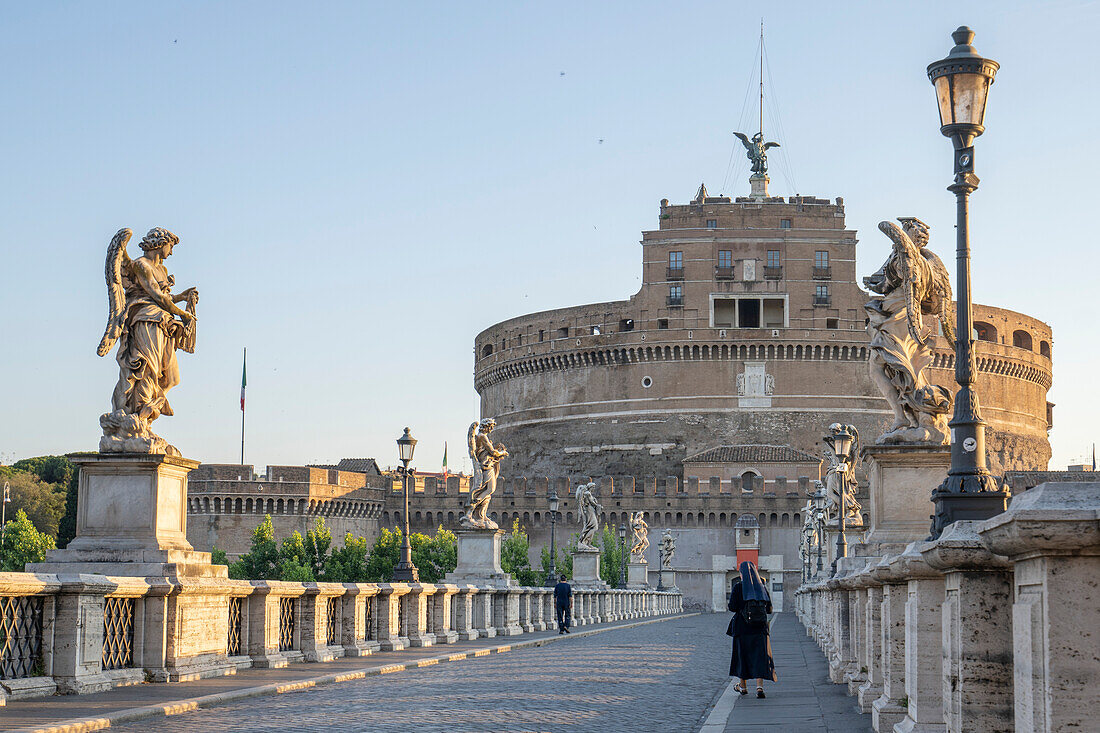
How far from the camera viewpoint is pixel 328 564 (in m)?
74.4

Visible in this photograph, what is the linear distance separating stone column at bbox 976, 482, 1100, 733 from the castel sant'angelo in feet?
242

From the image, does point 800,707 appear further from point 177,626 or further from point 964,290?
point 177,626

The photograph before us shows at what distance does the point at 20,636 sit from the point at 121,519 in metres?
2.19

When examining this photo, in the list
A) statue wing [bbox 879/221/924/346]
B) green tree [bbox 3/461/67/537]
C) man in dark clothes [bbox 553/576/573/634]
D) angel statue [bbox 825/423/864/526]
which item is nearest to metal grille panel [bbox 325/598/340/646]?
statue wing [bbox 879/221/924/346]

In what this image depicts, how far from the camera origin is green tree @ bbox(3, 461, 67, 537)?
9031cm

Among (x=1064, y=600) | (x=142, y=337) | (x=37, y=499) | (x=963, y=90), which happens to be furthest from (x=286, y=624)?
(x=37, y=499)

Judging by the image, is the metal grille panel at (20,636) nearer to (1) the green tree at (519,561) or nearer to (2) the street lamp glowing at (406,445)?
(2) the street lamp glowing at (406,445)

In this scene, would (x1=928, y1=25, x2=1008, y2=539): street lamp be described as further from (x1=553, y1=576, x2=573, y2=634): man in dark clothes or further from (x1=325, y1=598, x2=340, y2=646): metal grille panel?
(x1=553, y1=576, x2=573, y2=634): man in dark clothes

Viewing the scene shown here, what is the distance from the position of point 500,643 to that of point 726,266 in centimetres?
6625

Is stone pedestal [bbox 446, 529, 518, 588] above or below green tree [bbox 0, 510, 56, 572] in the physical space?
above

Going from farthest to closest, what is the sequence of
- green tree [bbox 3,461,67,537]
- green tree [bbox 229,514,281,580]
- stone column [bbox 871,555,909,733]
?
green tree [bbox 3,461,67,537]
green tree [bbox 229,514,281,580]
stone column [bbox 871,555,909,733]

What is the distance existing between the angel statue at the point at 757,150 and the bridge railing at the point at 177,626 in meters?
79.9

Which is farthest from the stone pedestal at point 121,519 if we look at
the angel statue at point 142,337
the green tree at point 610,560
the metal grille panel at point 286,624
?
the green tree at point 610,560

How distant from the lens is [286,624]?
1395 cm
